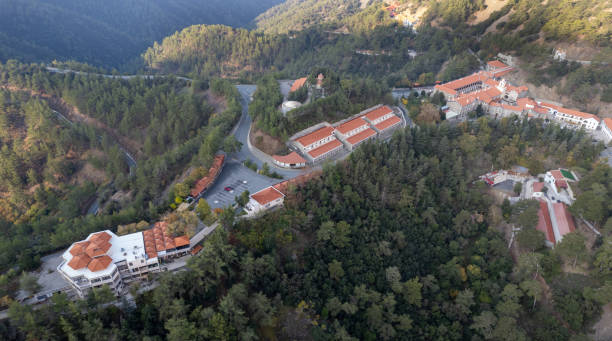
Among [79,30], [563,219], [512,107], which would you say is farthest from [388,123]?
[79,30]

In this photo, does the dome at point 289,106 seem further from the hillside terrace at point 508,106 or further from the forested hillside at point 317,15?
the forested hillside at point 317,15

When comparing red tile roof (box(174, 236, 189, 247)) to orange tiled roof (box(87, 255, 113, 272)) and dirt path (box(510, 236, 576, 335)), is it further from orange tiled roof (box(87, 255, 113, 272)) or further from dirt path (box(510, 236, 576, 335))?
dirt path (box(510, 236, 576, 335))

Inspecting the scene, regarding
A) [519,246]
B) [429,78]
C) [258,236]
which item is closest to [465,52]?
[429,78]

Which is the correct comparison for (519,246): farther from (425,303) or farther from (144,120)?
(144,120)

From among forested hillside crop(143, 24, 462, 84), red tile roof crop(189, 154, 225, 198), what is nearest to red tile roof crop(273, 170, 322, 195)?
red tile roof crop(189, 154, 225, 198)

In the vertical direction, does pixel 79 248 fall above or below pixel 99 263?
above

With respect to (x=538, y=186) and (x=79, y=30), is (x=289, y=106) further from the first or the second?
(x=79, y=30)
